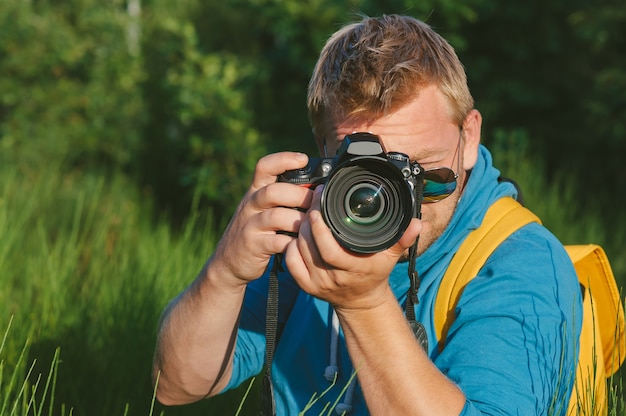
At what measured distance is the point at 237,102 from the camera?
6.29 meters

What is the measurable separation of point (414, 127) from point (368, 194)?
0.32 metres

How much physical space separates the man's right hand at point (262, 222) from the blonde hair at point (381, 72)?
0.77 feet

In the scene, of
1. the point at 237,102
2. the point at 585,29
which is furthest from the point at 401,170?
the point at 237,102

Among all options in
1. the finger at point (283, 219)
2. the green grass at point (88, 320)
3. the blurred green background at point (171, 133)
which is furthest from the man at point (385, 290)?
the blurred green background at point (171, 133)

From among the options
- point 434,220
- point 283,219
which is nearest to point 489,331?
point 434,220

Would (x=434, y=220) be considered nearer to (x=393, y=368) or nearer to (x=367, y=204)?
(x=367, y=204)

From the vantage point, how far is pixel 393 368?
1.56m

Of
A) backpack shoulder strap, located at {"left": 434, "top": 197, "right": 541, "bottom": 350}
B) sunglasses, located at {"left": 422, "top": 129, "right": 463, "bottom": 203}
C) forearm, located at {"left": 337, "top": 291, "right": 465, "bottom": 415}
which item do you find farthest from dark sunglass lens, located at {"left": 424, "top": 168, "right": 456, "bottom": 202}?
forearm, located at {"left": 337, "top": 291, "right": 465, "bottom": 415}

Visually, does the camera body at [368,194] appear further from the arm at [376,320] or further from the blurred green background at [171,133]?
the blurred green background at [171,133]

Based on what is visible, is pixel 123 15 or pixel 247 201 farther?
pixel 123 15

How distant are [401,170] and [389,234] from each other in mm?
159

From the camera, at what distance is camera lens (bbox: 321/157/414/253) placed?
150 cm

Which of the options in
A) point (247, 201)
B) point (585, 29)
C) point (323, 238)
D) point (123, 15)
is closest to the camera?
point (323, 238)

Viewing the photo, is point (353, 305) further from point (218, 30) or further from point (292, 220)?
point (218, 30)
